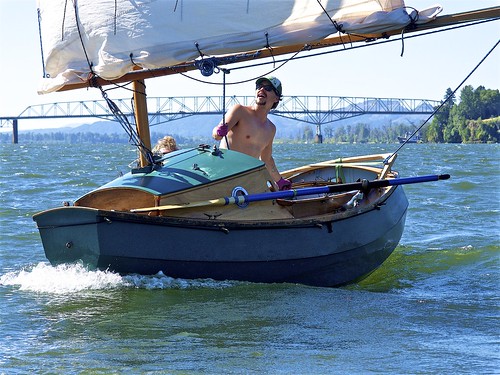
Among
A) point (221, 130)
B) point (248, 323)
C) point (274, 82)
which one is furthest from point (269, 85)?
point (248, 323)

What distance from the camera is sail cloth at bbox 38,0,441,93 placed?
10352 mm

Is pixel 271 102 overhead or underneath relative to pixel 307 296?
overhead

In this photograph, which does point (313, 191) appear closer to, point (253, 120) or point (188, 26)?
point (253, 120)

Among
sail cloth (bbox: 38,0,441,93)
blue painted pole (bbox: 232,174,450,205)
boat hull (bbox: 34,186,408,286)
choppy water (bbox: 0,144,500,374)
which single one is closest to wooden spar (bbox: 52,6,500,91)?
sail cloth (bbox: 38,0,441,93)

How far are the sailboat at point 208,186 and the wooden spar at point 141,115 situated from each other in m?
0.01

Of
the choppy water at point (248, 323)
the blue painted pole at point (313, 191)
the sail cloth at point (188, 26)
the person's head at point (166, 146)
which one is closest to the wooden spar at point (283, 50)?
the sail cloth at point (188, 26)

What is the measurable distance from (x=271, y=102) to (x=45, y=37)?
2.59 metres

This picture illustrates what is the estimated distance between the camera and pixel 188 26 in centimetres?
1038

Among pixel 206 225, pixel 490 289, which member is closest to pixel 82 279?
pixel 206 225

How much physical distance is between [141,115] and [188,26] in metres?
1.07

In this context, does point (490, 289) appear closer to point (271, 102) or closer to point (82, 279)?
point (271, 102)

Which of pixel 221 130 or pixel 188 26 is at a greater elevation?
pixel 188 26

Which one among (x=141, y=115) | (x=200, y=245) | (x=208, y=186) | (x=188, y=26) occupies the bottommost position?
(x=200, y=245)

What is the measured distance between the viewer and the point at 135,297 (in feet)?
30.1
